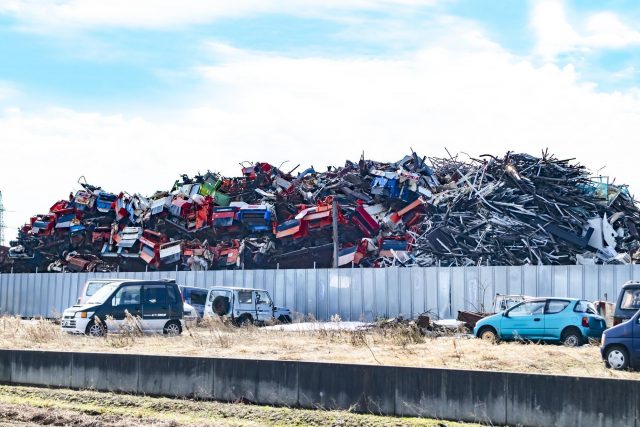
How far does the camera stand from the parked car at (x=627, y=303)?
18766 mm

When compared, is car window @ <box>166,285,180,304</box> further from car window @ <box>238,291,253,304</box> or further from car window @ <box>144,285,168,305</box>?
Answer: car window @ <box>238,291,253,304</box>

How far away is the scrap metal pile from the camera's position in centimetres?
3650

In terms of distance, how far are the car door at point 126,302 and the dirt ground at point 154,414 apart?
9.31 m

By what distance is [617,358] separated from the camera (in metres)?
16.8

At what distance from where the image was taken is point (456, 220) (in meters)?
38.2

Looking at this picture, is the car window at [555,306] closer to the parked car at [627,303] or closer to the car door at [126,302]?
the parked car at [627,303]

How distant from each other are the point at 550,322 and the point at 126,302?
38.5 ft

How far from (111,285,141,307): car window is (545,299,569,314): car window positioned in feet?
37.4

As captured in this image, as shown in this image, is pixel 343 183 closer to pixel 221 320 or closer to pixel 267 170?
pixel 267 170

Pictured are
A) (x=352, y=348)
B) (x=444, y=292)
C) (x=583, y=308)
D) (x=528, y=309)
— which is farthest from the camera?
(x=444, y=292)

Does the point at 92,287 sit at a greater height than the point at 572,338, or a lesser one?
greater

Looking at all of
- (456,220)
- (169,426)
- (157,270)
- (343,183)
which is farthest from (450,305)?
(169,426)

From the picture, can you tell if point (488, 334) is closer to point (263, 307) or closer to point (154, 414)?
point (263, 307)

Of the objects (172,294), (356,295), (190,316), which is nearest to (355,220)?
(356,295)
